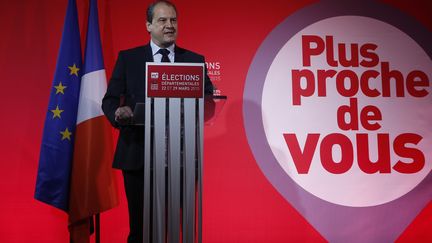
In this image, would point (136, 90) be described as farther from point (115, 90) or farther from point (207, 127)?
point (207, 127)

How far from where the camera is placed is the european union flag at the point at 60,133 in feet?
10.6

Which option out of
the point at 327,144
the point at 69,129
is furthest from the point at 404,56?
the point at 69,129

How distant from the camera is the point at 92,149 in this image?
328 centimetres

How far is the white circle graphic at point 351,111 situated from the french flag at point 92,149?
4.26 ft

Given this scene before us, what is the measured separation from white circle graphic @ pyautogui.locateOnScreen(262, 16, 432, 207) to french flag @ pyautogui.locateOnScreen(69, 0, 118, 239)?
1297 mm

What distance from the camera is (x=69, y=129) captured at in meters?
3.27

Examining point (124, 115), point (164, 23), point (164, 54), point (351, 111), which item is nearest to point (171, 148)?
point (124, 115)

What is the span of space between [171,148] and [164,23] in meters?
0.76

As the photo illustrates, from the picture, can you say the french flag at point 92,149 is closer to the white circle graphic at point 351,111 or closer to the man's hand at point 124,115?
the man's hand at point 124,115

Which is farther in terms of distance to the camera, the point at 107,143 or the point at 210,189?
the point at 210,189

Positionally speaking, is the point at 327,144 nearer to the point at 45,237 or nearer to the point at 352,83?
the point at 352,83

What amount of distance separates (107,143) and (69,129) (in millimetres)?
288

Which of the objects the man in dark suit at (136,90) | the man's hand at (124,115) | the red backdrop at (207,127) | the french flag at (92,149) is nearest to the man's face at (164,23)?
the man in dark suit at (136,90)

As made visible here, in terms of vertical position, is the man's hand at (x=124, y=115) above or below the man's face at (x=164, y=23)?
below
